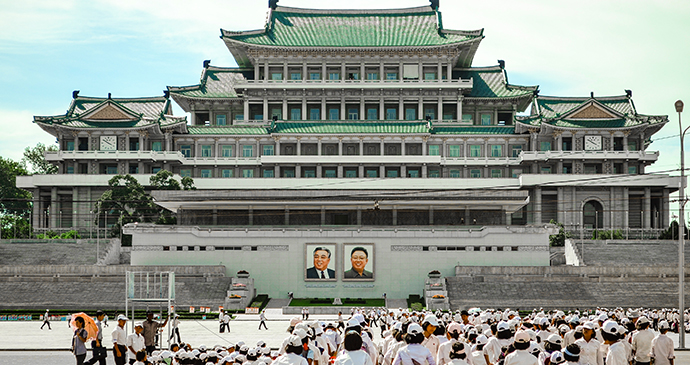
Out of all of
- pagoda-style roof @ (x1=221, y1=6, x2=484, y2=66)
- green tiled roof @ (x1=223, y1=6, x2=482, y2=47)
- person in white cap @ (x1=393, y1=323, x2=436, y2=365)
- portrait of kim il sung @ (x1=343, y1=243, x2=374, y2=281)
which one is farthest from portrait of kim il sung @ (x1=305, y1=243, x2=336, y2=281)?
person in white cap @ (x1=393, y1=323, x2=436, y2=365)

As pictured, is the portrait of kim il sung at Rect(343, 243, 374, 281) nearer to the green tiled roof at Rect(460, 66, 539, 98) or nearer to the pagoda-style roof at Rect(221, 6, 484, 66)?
the pagoda-style roof at Rect(221, 6, 484, 66)

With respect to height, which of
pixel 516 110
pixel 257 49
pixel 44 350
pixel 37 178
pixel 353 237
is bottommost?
pixel 44 350

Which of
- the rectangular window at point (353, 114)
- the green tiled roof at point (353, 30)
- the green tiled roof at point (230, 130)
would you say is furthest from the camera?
the rectangular window at point (353, 114)

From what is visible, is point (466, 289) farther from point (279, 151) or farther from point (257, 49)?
point (257, 49)

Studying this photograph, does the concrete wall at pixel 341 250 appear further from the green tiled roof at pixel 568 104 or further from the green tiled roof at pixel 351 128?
the green tiled roof at pixel 568 104

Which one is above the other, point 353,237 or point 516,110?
point 516,110

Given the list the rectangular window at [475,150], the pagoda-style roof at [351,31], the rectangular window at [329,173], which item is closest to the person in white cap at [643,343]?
the rectangular window at [329,173]

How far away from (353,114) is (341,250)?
101ft

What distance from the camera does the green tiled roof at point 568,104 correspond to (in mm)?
87875

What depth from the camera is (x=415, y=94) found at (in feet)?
298

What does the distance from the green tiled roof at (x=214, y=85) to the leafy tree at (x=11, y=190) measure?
2549 centimetres

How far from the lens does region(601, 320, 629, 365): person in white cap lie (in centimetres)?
1630

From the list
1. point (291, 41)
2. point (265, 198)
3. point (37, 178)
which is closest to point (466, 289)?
point (265, 198)

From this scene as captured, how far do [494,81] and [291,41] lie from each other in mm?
24438
